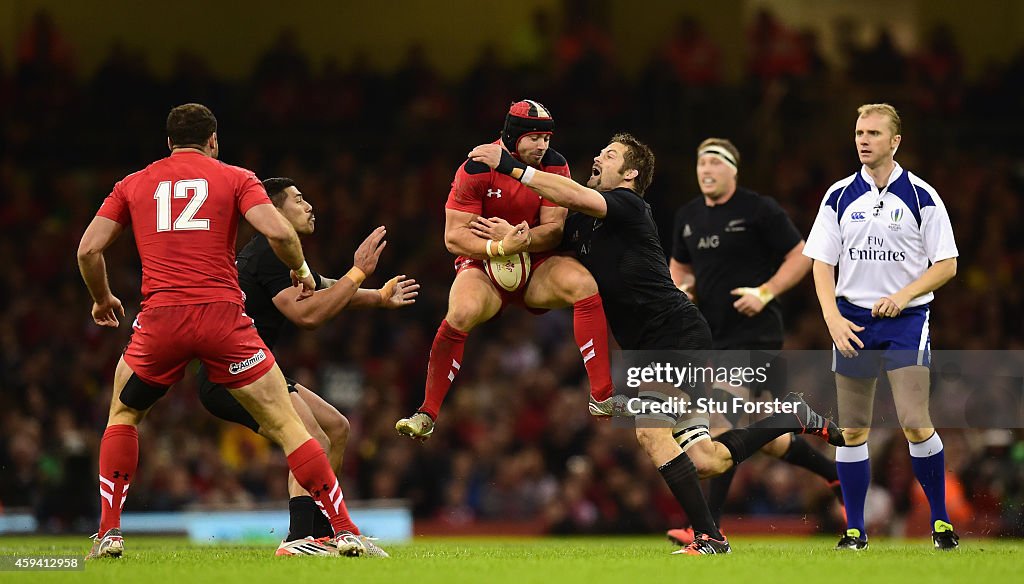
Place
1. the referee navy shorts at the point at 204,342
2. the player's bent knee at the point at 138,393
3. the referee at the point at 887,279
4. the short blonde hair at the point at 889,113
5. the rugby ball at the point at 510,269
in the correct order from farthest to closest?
the rugby ball at the point at 510,269, the short blonde hair at the point at 889,113, the referee at the point at 887,279, the player's bent knee at the point at 138,393, the referee navy shorts at the point at 204,342

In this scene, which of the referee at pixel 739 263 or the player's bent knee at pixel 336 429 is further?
the referee at pixel 739 263

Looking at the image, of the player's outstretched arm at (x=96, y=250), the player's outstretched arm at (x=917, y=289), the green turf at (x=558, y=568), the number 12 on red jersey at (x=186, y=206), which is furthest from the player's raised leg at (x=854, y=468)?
the player's outstretched arm at (x=96, y=250)

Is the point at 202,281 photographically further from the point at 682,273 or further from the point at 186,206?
the point at 682,273

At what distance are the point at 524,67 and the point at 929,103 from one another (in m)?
5.62

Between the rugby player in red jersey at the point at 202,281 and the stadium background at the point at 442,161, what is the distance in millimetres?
7918

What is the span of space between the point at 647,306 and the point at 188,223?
2767 millimetres

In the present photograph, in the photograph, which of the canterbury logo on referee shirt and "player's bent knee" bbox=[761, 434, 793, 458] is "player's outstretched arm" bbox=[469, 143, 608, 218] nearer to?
the canterbury logo on referee shirt

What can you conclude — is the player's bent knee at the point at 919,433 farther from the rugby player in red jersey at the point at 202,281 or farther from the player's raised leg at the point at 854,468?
the rugby player in red jersey at the point at 202,281

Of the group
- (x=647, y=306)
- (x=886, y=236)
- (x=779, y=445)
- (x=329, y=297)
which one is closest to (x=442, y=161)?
(x=779, y=445)

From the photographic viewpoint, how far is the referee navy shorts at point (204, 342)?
23.3 ft

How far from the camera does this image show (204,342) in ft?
23.3

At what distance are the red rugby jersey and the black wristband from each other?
1.47 metres

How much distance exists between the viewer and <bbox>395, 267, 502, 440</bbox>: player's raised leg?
848cm

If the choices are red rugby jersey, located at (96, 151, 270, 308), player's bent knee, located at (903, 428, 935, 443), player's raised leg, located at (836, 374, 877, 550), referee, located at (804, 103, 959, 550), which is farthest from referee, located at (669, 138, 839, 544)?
red rugby jersey, located at (96, 151, 270, 308)
